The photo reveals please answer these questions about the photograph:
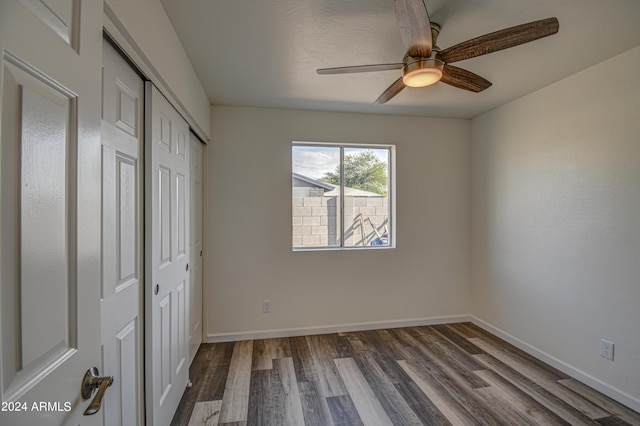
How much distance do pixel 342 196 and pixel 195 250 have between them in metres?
1.66

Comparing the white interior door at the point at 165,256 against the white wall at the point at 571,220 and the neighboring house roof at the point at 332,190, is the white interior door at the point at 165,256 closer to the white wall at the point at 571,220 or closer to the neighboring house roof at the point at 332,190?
the neighboring house roof at the point at 332,190

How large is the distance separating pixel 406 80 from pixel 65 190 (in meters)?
1.68

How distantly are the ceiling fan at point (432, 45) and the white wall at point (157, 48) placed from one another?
2.92 ft

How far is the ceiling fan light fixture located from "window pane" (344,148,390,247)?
166 cm

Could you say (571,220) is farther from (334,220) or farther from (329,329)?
(329,329)

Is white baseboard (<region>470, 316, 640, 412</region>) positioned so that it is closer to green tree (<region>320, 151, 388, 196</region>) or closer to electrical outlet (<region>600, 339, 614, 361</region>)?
electrical outlet (<region>600, 339, 614, 361</region>)

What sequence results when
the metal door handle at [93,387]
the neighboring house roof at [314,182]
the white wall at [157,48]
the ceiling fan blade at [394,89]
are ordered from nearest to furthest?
the metal door handle at [93,387], the white wall at [157,48], the ceiling fan blade at [394,89], the neighboring house roof at [314,182]

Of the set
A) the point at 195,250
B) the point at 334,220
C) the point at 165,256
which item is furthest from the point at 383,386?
the point at 195,250

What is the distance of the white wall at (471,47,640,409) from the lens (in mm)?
1970

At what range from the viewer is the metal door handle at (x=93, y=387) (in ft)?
2.29

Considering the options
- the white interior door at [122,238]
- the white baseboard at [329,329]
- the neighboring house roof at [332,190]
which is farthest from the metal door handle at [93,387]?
the neighboring house roof at [332,190]

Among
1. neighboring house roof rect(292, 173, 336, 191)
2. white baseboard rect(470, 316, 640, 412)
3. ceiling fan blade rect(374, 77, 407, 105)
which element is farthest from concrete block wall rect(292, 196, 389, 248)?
white baseboard rect(470, 316, 640, 412)

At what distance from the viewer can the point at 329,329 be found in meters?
3.12

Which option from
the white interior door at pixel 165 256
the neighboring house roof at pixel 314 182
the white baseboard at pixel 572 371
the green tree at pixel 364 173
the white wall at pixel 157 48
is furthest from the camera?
the green tree at pixel 364 173
